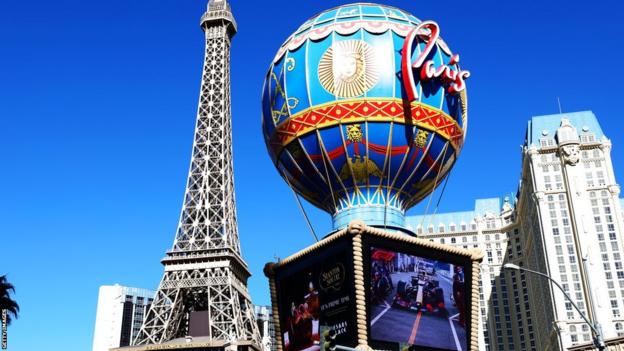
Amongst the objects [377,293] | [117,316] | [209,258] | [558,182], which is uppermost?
[558,182]

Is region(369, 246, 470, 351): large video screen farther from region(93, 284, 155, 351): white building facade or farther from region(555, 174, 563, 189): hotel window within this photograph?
region(93, 284, 155, 351): white building facade

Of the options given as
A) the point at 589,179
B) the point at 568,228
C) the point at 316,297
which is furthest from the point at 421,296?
the point at 589,179

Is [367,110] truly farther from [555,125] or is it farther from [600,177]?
[555,125]

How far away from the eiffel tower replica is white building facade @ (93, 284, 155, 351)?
5309cm

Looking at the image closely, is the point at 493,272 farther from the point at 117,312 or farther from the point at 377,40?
the point at 377,40

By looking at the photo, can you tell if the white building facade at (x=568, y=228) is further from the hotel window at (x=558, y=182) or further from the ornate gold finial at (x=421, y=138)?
the ornate gold finial at (x=421, y=138)

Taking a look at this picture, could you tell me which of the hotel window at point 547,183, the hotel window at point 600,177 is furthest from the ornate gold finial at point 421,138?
the hotel window at point 547,183

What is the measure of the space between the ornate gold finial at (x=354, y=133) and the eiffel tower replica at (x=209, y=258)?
145ft

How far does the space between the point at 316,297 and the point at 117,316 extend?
4483 inches

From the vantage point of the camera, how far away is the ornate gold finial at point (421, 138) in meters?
29.0

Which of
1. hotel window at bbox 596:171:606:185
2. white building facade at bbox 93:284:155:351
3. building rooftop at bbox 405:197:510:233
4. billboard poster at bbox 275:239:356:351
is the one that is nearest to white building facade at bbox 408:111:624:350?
hotel window at bbox 596:171:606:185

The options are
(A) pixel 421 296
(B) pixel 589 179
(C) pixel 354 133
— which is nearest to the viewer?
(C) pixel 354 133

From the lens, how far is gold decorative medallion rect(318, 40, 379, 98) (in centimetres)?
2875

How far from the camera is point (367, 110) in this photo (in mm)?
28484
